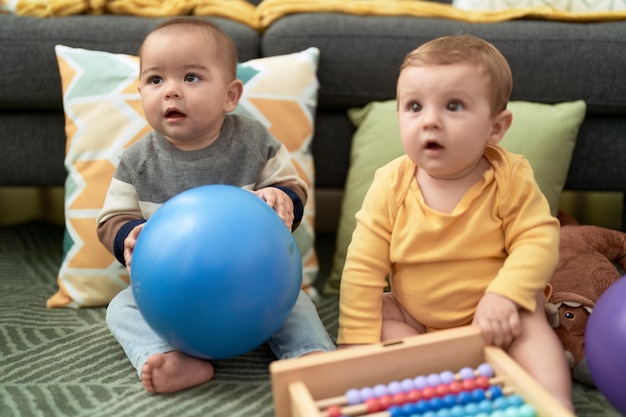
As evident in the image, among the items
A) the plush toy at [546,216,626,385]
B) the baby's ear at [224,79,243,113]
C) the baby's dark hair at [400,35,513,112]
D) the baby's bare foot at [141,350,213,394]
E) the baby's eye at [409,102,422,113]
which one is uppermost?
the baby's dark hair at [400,35,513,112]

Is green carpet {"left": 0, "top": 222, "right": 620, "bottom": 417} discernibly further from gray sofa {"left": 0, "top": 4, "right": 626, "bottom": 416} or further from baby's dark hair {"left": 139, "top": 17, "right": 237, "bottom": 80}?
baby's dark hair {"left": 139, "top": 17, "right": 237, "bottom": 80}

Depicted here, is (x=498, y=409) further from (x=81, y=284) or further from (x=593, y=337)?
(x=81, y=284)

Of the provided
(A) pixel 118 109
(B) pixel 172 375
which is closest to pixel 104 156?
(A) pixel 118 109

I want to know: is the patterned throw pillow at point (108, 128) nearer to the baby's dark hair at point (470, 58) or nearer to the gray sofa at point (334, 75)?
the gray sofa at point (334, 75)

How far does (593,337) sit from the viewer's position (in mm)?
875

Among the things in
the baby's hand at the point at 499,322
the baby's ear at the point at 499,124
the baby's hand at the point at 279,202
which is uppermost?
the baby's ear at the point at 499,124

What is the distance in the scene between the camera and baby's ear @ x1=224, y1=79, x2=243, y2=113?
4.09ft

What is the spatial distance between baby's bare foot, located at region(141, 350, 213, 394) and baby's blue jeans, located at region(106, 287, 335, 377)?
32mm

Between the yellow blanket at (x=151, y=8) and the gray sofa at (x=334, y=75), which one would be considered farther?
the yellow blanket at (x=151, y=8)

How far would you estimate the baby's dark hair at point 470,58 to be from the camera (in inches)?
38.2


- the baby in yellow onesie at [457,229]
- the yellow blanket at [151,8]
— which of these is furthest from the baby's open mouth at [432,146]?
the yellow blanket at [151,8]

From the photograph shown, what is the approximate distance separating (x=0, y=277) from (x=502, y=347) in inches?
48.1

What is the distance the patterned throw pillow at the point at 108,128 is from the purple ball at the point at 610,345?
0.66 m

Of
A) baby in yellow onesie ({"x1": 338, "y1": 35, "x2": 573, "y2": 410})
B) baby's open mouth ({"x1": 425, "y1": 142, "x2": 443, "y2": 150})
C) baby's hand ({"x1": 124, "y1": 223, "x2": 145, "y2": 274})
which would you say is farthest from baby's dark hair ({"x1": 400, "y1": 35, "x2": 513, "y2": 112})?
baby's hand ({"x1": 124, "y1": 223, "x2": 145, "y2": 274})
